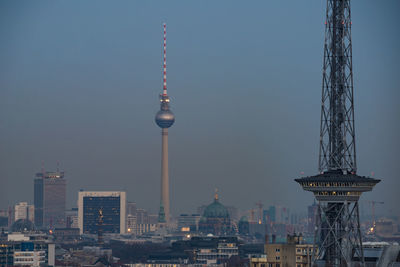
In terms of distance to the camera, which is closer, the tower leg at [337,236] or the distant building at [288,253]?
the tower leg at [337,236]

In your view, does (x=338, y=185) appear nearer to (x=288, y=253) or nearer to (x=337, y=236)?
(x=337, y=236)

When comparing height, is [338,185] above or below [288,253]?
above

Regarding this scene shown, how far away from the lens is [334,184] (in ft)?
386

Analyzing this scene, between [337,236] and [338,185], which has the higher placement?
[338,185]

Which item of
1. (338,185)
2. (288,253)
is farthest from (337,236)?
(288,253)

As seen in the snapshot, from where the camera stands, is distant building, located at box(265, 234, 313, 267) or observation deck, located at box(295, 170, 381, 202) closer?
observation deck, located at box(295, 170, 381, 202)

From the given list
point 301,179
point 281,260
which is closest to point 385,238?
point 281,260

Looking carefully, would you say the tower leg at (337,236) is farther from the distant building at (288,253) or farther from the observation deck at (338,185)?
the distant building at (288,253)

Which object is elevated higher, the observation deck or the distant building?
the observation deck

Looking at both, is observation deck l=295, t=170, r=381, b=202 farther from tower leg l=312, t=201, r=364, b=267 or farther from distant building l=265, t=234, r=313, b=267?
distant building l=265, t=234, r=313, b=267

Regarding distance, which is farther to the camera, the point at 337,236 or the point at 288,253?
the point at 288,253

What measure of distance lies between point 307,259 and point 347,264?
46.6ft

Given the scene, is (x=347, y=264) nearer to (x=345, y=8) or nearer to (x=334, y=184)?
(x=334, y=184)

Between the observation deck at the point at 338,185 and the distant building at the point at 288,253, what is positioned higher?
the observation deck at the point at 338,185
